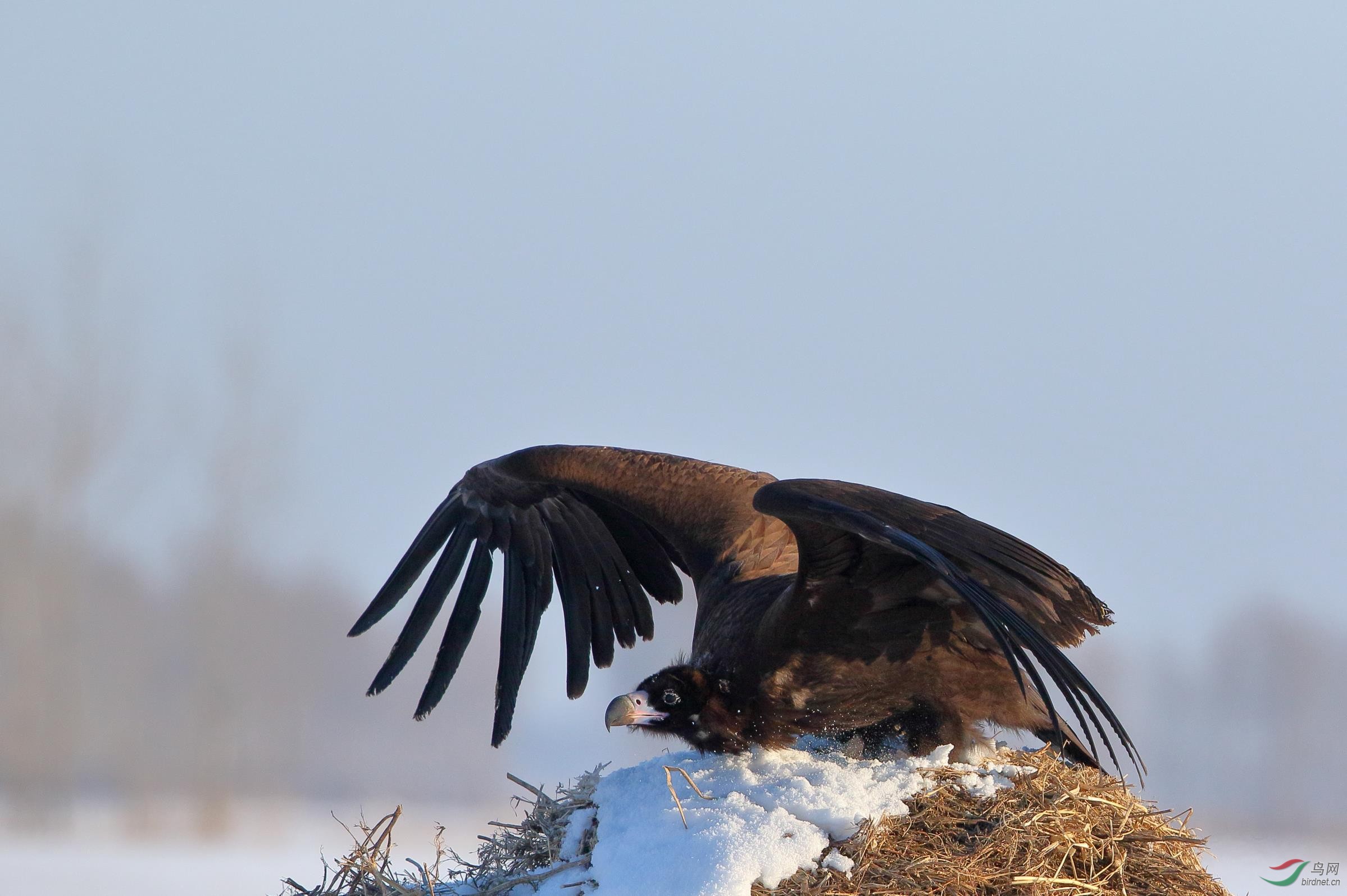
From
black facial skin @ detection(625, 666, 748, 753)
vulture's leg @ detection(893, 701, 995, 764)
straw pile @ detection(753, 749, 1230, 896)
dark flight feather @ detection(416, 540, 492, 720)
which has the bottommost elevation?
straw pile @ detection(753, 749, 1230, 896)

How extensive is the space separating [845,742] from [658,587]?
6.31ft

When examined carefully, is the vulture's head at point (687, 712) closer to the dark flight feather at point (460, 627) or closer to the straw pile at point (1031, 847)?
the straw pile at point (1031, 847)

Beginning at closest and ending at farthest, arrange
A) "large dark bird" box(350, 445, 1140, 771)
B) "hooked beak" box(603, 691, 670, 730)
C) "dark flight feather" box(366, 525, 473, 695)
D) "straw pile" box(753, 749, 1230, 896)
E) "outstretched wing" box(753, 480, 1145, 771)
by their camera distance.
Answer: "straw pile" box(753, 749, 1230, 896) < "outstretched wing" box(753, 480, 1145, 771) < "large dark bird" box(350, 445, 1140, 771) < "hooked beak" box(603, 691, 670, 730) < "dark flight feather" box(366, 525, 473, 695)

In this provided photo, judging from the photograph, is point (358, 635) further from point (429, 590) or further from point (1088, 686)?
point (1088, 686)

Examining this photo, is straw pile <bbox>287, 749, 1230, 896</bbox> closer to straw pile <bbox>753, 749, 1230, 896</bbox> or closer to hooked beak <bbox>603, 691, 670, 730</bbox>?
straw pile <bbox>753, 749, 1230, 896</bbox>

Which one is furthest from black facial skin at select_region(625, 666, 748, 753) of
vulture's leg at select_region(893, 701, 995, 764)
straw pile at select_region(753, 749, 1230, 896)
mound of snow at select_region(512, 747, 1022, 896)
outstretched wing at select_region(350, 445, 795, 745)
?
outstretched wing at select_region(350, 445, 795, 745)

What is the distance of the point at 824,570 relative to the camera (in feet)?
14.3

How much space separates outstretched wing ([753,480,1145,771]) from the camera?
12.3ft

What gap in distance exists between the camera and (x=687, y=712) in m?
4.46

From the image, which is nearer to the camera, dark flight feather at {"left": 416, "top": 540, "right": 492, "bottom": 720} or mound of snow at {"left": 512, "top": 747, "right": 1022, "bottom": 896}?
mound of snow at {"left": 512, "top": 747, "right": 1022, "bottom": 896}

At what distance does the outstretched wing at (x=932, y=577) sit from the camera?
376 cm

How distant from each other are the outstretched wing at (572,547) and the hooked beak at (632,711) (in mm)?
1159

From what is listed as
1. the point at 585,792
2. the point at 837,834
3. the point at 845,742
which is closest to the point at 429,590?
the point at 585,792

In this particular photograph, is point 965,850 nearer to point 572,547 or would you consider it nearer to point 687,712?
point 687,712
